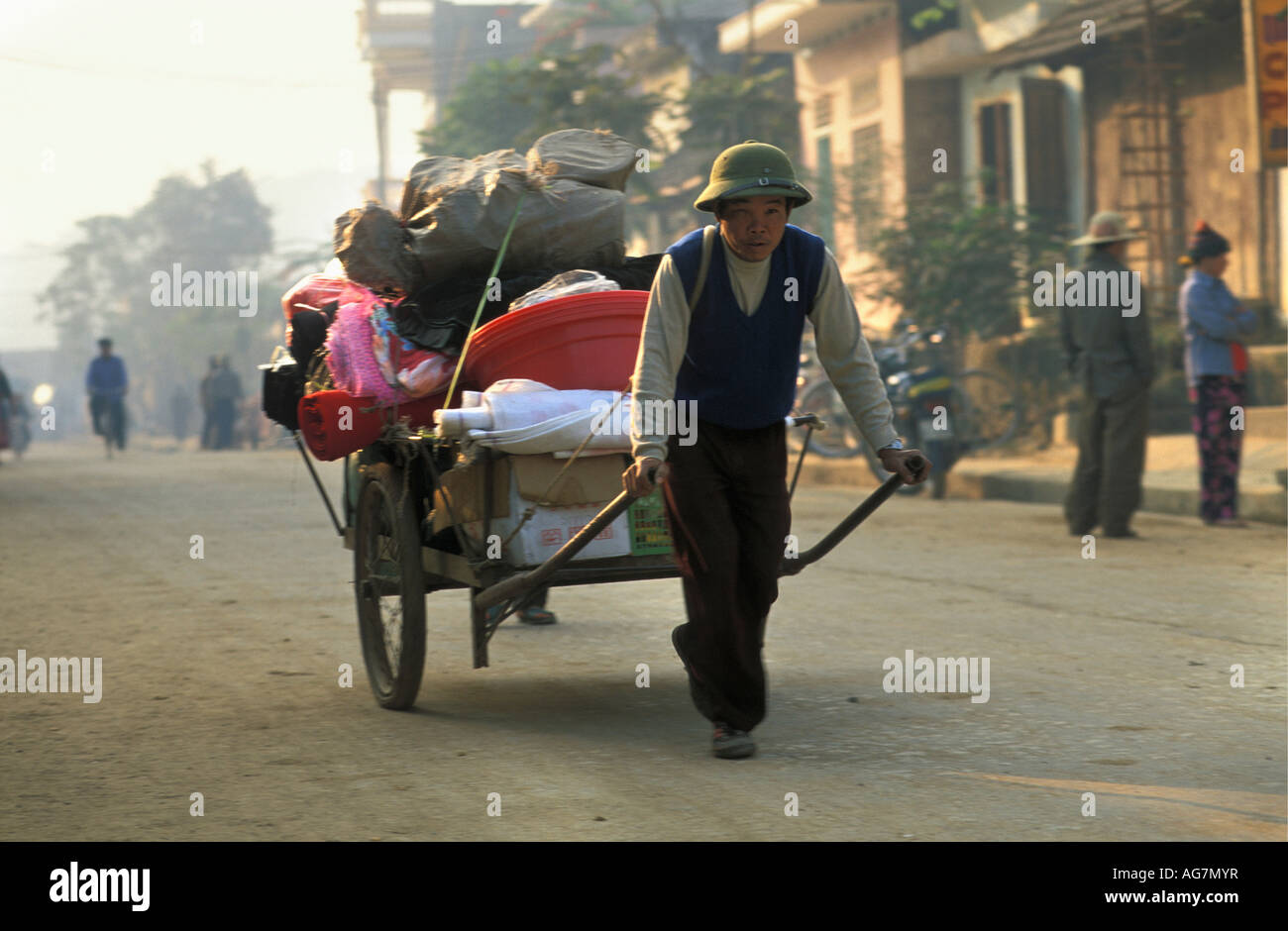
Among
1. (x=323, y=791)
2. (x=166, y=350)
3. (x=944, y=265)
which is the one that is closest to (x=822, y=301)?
(x=323, y=791)

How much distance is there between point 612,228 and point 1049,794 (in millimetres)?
2668

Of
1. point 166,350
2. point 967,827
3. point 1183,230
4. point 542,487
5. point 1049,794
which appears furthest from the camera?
point 166,350

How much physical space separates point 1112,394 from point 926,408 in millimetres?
3671

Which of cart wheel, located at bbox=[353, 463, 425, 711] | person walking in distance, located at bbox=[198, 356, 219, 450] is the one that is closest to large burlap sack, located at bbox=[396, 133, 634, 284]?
cart wheel, located at bbox=[353, 463, 425, 711]

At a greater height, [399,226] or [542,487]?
[399,226]

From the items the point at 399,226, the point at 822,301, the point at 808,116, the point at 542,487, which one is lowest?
the point at 542,487

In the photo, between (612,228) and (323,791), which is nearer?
(323,791)

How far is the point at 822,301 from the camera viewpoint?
5012 mm

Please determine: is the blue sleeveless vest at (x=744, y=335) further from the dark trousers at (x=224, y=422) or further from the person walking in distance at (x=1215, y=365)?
the dark trousers at (x=224, y=422)

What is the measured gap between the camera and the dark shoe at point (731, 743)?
5.04 meters

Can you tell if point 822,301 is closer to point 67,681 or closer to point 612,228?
point 612,228

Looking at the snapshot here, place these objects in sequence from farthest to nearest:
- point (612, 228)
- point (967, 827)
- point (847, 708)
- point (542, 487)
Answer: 1. point (612, 228)
2. point (847, 708)
3. point (542, 487)
4. point (967, 827)

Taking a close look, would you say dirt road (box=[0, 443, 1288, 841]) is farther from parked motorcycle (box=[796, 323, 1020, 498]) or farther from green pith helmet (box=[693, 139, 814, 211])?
parked motorcycle (box=[796, 323, 1020, 498])
